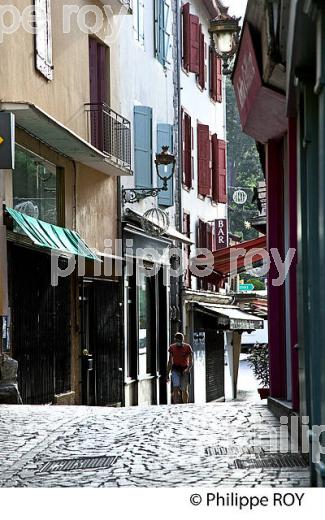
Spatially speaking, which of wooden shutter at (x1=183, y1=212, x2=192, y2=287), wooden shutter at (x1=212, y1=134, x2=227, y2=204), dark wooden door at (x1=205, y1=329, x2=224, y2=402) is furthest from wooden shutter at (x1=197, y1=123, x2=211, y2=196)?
dark wooden door at (x1=205, y1=329, x2=224, y2=402)

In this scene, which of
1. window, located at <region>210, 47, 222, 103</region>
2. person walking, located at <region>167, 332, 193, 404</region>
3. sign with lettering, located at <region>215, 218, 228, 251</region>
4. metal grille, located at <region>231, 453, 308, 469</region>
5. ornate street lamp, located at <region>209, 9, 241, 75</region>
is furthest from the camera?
window, located at <region>210, 47, 222, 103</region>

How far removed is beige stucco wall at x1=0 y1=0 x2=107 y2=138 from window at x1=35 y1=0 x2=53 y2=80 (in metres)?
0.14

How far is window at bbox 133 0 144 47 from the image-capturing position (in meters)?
26.8

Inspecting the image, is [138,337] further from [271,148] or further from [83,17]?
[271,148]

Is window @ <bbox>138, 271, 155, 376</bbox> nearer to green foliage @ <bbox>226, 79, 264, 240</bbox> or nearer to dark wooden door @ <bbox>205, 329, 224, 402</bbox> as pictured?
dark wooden door @ <bbox>205, 329, 224, 402</bbox>

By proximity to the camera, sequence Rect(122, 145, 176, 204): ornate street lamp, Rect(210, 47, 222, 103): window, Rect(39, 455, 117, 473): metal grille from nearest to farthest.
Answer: Rect(39, 455, 117, 473): metal grille → Rect(122, 145, 176, 204): ornate street lamp → Rect(210, 47, 222, 103): window

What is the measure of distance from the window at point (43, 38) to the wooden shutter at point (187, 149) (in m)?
13.4

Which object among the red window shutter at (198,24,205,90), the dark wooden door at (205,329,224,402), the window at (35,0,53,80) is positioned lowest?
the dark wooden door at (205,329,224,402)

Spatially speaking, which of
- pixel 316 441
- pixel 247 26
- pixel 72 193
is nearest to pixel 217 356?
pixel 72 193

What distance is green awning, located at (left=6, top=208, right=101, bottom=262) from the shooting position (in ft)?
54.0

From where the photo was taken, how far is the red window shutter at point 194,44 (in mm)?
33562

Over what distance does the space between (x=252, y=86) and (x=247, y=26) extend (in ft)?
2.43

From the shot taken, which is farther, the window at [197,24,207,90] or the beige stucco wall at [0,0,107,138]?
the window at [197,24,207,90]

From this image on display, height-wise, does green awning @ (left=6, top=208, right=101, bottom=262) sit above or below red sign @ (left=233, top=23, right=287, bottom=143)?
below
